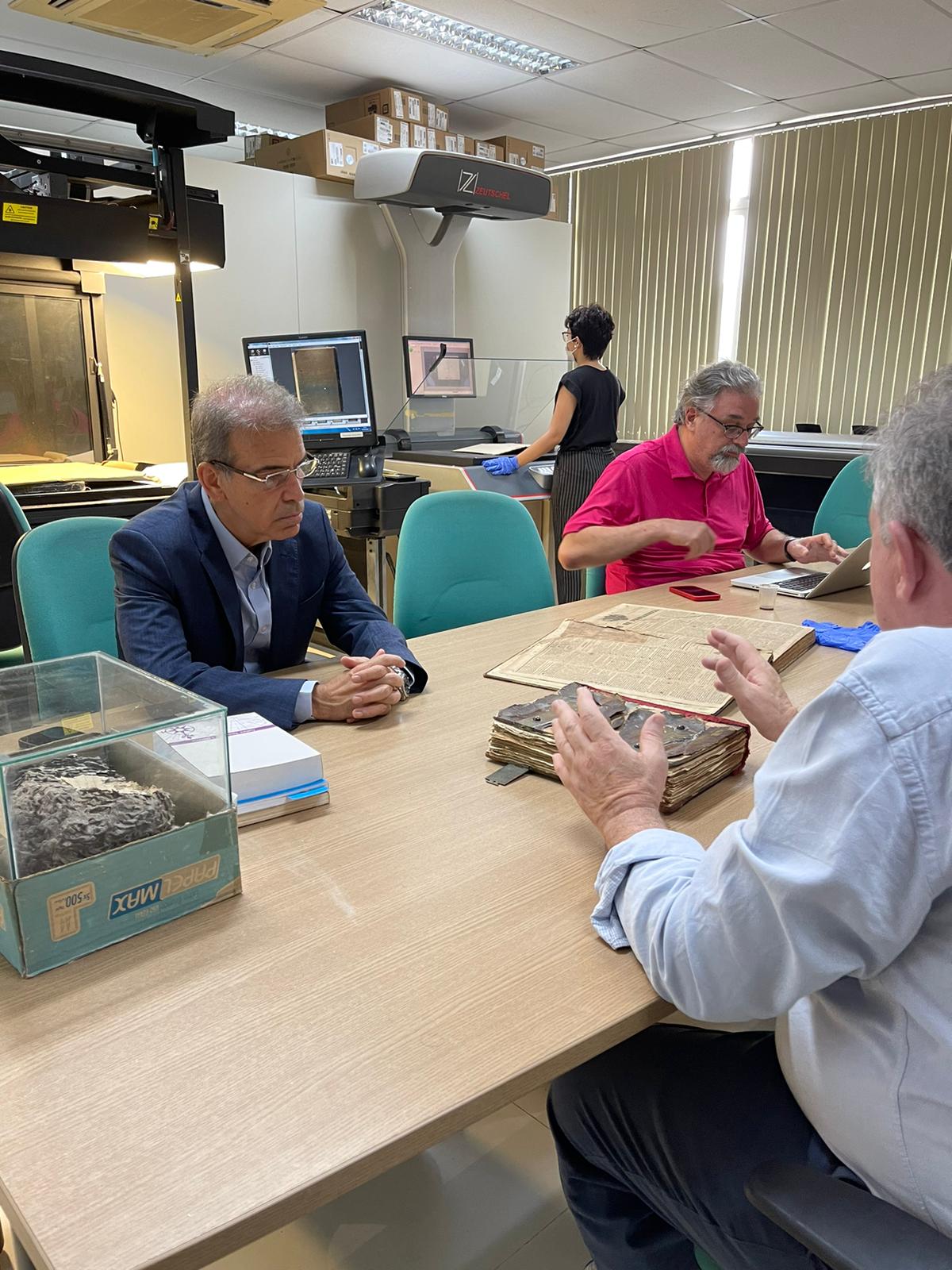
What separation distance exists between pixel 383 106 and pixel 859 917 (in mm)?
5385

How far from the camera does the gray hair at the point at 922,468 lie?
0.76 meters

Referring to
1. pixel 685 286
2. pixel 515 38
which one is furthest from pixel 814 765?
pixel 685 286

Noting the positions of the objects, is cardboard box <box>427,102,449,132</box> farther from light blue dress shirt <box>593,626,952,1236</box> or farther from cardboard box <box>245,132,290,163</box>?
light blue dress shirt <box>593,626,952,1236</box>

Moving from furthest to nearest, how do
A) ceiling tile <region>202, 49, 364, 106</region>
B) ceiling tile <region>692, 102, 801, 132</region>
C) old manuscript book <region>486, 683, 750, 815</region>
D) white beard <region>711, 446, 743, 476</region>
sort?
ceiling tile <region>692, 102, 801, 132</region>
ceiling tile <region>202, 49, 364, 106</region>
white beard <region>711, 446, 743, 476</region>
old manuscript book <region>486, 683, 750, 815</region>

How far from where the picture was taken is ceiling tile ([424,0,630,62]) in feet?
13.3

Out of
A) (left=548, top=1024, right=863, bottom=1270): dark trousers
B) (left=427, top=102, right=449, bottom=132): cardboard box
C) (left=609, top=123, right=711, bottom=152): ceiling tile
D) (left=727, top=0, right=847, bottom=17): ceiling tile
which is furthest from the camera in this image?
(left=609, top=123, right=711, bottom=152): ceiling tile

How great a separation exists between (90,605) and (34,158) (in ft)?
3.95

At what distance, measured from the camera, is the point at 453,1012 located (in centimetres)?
81

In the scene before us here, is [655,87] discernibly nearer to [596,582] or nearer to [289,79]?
[289,79]

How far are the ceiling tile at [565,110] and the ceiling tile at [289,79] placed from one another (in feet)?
2.59

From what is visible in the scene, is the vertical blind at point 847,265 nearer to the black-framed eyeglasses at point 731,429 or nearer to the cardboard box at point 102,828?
the black-framed eyeglasses at point 731,429

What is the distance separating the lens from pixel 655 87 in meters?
5.07

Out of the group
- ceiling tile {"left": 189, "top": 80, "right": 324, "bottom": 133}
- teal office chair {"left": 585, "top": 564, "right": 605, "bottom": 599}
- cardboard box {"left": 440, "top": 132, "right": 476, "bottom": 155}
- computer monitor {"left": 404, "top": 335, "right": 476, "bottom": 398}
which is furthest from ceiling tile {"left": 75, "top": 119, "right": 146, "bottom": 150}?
teal office chair {"left": 585, "top": 564, "right": 605, "bottom": 599}

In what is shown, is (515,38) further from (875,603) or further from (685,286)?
(875,603)
